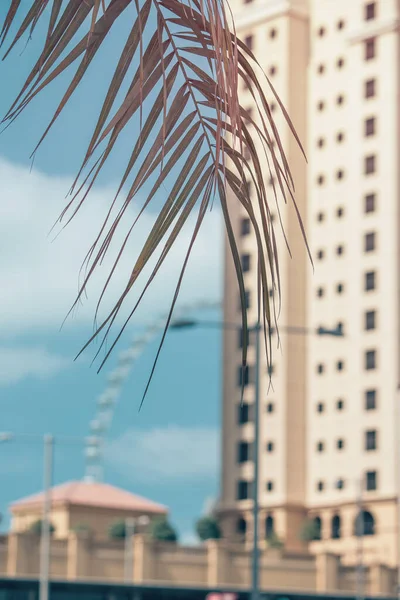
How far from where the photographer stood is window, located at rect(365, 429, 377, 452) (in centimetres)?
11375

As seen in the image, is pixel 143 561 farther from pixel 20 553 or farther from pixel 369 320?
pixel 369 320

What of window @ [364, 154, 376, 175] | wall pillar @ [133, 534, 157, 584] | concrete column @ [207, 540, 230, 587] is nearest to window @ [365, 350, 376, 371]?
window @ [364, 154, 376, 175]

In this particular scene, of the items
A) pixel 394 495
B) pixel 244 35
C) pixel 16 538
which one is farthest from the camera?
pixel 244 35

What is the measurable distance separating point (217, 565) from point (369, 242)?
3522 centimetres

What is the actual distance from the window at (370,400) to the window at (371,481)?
5381mm

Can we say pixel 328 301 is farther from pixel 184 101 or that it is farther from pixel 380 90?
pixel 184 101

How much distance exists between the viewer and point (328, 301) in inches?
4759

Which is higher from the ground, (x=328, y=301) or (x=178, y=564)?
(x=328, y=301)

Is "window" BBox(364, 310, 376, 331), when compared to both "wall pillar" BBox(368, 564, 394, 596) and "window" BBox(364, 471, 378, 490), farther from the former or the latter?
"wall pillar" BBox(368, 564, 394, 596)

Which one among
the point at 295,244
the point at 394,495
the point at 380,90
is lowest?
the point at 394,495

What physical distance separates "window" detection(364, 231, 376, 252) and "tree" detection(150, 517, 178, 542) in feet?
94.7

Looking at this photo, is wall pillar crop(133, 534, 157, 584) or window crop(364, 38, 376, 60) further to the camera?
window crop(364, 38, 376, 60)

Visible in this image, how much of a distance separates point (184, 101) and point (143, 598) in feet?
281

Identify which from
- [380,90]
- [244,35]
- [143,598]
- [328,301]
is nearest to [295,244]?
[328,301]
